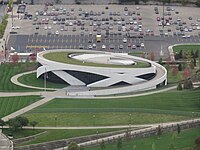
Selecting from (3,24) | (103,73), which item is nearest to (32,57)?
(103,73)

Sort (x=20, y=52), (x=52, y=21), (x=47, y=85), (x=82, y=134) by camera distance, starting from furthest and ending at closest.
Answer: (x=52, y=21) < (x=20, y=52) < (x=47, y=85) < (x=82, y=134)

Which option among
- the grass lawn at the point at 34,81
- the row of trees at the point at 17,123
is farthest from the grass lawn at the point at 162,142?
the grass lawn at the point at 34,81

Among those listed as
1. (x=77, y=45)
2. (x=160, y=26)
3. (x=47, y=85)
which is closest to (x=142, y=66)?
(x=47, y=85)

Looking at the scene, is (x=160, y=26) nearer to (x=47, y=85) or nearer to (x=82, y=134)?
(x=47, y=85)

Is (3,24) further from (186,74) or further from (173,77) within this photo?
(186,74)

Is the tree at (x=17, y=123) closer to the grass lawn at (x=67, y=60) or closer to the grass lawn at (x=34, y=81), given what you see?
the grass lawn at (x=34, y=81)

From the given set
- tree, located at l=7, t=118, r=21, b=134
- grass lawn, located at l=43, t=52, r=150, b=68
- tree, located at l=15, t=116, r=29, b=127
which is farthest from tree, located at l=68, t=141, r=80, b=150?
grass lawn, located at l=43, t=52, r=150, b=68
